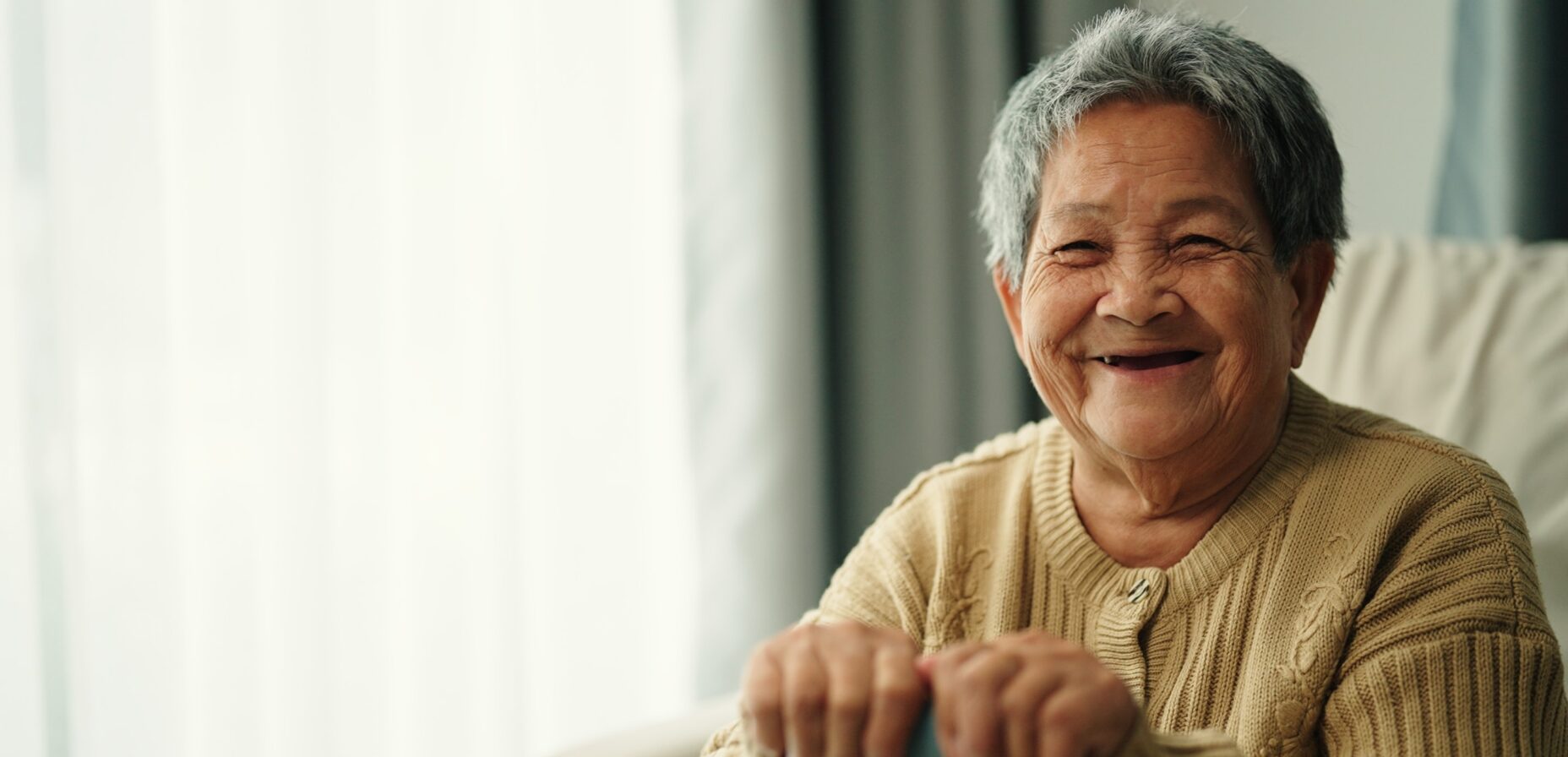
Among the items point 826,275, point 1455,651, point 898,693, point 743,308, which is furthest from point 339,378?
point 1455,651

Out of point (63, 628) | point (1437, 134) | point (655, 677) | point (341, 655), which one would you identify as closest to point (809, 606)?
point (655, 677)

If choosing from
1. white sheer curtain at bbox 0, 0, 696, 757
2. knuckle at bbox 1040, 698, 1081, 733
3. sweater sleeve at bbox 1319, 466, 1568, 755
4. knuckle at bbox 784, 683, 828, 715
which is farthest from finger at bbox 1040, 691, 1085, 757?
white sheer curtain at bbox 0, 0, 696, 757

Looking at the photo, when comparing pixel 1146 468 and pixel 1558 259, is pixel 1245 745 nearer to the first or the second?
pixel 1146 468

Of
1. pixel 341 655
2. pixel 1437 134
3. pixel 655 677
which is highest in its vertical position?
pixel 1437 134

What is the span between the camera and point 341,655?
1.70 metres

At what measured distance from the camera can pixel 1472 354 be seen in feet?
4.85

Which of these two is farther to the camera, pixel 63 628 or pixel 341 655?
pixel 341 655

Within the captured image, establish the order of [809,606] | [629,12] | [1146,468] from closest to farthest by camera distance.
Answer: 1. [1146,468]
2. [629,12]
3. [809,606]

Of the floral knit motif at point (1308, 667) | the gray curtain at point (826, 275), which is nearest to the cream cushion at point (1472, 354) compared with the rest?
the floral knit motif at point (1308, 667)

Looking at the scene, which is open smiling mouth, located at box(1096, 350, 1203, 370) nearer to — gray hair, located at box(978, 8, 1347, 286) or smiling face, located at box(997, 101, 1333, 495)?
smiling face, located at box(997, 101, 1333, 495)

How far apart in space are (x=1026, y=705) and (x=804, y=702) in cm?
12

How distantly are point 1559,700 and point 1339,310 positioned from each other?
26.8 inches

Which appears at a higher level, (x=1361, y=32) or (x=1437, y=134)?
(x=1361, y=32)

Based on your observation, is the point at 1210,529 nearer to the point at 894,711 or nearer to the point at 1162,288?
the point at 1162,288
